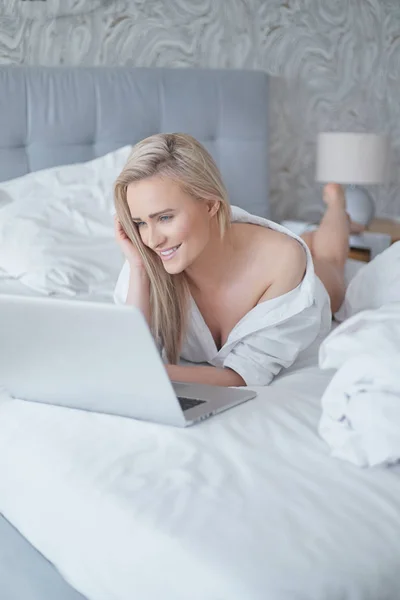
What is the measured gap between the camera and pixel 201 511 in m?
0.98

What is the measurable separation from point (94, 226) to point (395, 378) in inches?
61.1

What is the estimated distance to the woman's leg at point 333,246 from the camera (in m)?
2.47

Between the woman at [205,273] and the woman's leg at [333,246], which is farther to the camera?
the woman's leg at [333,246]

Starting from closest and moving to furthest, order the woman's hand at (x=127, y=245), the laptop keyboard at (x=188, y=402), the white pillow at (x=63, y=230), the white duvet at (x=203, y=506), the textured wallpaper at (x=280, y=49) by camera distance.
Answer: the white duvet at (x=203, y=506)
the laptop keyboard at (x=188, y=402)
the woman's hand at (x=127, y=245)
the white pillow at (x=63, y=230)
the textured wallpaper at (x=280, y=49)

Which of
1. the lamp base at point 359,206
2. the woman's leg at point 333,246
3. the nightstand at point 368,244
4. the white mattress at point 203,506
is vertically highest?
the white mattress at point 203,506

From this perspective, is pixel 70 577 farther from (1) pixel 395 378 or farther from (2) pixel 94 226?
(2) pixel 94 226

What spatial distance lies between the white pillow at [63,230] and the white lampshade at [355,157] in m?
1.09

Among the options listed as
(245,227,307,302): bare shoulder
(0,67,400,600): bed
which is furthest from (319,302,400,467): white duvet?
(245,227,307,302): bare shoulder

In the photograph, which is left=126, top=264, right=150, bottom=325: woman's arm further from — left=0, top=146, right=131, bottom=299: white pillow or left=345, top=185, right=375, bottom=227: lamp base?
left=345, top=185, right=375, bottom=227: lamp base

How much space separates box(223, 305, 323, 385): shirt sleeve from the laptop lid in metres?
0.49

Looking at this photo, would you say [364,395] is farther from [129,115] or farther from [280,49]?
[280,49]

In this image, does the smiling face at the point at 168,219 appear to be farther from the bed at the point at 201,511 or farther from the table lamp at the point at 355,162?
the table lamp at the point at 355,162

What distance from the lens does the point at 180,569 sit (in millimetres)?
918

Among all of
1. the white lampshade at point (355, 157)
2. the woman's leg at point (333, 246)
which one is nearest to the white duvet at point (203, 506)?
the woman's leg at point (333, 246)
